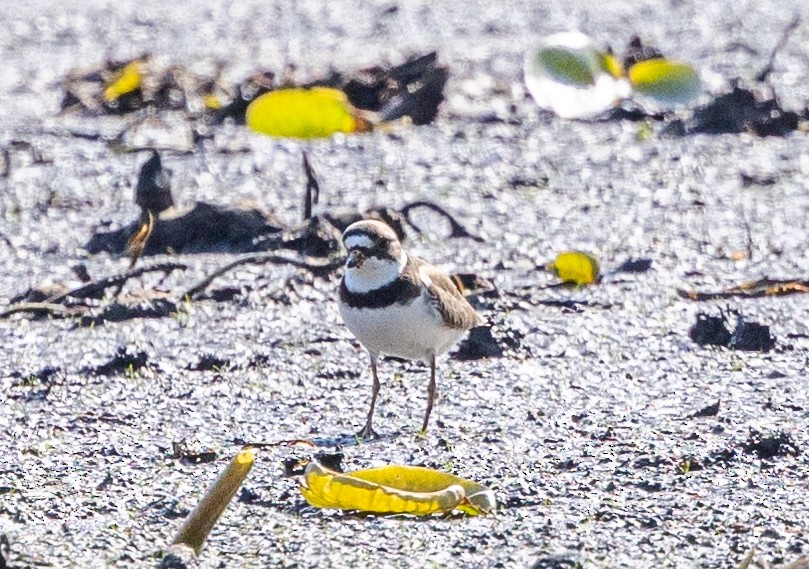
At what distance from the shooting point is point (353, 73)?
9406 millimetres

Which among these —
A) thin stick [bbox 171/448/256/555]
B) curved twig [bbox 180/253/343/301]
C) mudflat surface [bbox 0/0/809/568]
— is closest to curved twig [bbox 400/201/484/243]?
mudflat surface [bbox 0/0/809/568]

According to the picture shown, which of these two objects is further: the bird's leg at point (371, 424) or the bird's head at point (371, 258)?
the bird's head at point (371, 258)

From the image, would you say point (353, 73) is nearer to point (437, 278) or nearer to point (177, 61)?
point (177, 61)

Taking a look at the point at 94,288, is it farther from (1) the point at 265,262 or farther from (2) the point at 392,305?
(2) the point at 392,305

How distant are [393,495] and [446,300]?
3.98 ft

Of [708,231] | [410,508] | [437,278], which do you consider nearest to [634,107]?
[708,231]

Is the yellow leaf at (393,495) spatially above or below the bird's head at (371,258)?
below

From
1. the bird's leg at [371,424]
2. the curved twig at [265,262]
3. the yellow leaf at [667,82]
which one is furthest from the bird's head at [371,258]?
the yellow leaf at [667,82]

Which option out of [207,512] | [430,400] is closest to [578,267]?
[430,400]

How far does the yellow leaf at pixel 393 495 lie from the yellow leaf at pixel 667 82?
198 inches

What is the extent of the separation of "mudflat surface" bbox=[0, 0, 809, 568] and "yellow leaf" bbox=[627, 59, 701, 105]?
365mm

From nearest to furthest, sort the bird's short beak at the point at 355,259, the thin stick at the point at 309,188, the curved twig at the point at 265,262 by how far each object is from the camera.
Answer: the bird's short beak at the point at 355,259
the curved twig at the point at 265,262
the thin stick at the point at 309,188

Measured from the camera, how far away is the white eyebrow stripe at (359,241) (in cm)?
534

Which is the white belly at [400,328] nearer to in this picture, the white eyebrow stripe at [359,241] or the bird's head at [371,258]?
the bird's head at [371,258]
